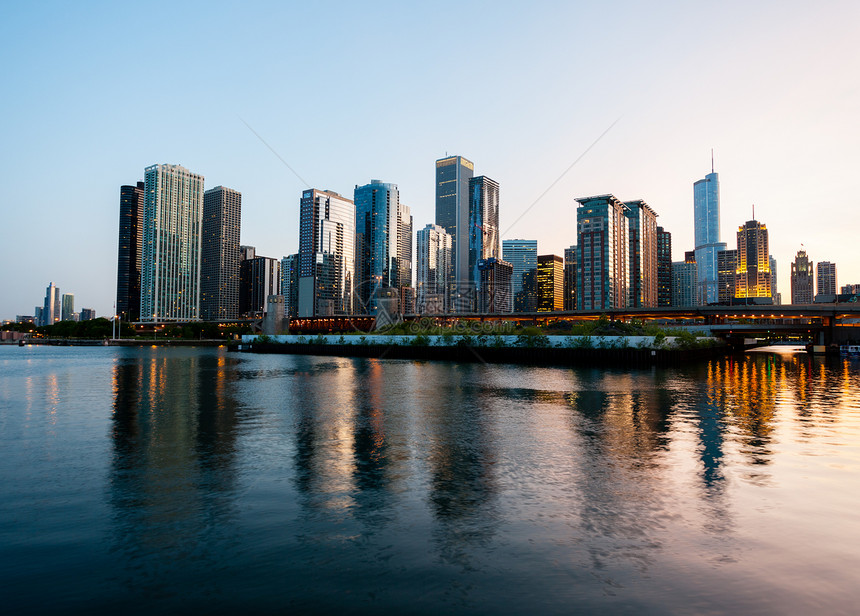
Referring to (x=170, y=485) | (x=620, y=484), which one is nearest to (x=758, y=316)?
(x=620, y=484)

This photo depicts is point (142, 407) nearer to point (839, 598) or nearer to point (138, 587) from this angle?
point (138, 587)

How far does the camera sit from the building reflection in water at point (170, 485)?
9.80 metres

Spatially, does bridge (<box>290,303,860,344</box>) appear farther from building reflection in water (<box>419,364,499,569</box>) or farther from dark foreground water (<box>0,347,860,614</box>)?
dark foreground water (<box>0,347,860,614</box>)

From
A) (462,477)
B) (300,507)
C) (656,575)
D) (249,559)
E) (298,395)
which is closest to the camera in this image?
(656,575)

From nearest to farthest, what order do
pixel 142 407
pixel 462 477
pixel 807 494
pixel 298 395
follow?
pixel 807 494 < pixel 462 477 < pixel 142 407 < pixel 298 395

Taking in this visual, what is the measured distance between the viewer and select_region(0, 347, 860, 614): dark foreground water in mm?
8234

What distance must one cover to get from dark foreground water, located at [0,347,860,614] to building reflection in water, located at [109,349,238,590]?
0.24 feet

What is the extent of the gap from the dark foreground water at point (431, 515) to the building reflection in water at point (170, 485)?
7 centimetres

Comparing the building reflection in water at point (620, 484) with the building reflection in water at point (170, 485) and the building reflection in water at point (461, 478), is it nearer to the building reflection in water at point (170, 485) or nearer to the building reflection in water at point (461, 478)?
the building reflection in water at point (461, 478)

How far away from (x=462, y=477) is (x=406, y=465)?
7.44ft

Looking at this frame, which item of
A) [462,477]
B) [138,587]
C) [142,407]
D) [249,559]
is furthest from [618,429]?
[142,407]

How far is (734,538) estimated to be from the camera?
10.4 meters

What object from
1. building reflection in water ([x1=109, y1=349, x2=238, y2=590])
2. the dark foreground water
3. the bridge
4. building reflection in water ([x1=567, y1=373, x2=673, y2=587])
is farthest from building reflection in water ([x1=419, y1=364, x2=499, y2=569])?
the bridge

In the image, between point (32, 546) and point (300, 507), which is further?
point (300, 507)
